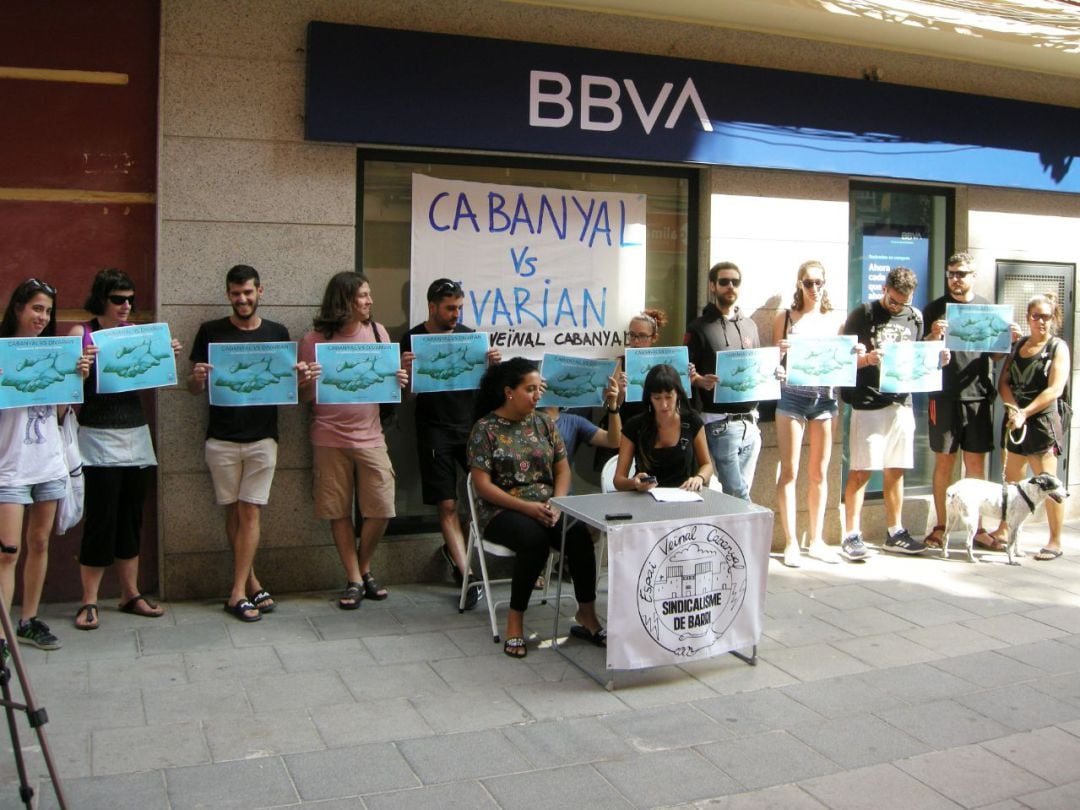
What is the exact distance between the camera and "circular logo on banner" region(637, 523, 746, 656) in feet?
17.4

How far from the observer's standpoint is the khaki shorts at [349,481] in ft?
21.6

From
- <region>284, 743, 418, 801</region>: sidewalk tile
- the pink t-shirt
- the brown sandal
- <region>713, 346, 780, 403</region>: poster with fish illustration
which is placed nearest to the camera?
<region>284, 743, 418, 801</region>: sidewalk tile

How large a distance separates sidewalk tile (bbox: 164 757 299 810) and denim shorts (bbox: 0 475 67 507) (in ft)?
6.24

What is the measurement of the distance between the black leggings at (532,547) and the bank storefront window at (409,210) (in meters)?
1.57

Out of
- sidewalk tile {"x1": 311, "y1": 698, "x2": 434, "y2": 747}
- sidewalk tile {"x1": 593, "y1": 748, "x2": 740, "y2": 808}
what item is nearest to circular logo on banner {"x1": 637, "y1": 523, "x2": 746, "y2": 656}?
sidewalk tile {"x1": 593, "y1": 748, "x2": 740, "y2": 808}

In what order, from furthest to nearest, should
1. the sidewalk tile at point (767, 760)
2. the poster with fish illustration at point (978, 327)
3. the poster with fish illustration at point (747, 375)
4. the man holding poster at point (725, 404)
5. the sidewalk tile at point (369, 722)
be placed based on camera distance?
the poster with fish illustration at point (978, 327) < the man holding poster at point (725, 404) < the poster with fish illustration at point (747, 375) < the sidewalk tile at point (369, 722) < the sidewalk tile at point (767, 760)

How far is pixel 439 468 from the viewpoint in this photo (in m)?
6.82

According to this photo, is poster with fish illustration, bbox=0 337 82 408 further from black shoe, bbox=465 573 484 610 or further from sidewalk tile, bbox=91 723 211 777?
black shoe, bbox=465 573 484 610

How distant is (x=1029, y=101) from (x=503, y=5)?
4570mm

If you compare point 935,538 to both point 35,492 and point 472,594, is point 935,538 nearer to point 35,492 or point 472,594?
point 472,594

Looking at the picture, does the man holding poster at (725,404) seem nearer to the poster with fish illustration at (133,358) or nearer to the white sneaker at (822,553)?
the white sneaker at (822,553)

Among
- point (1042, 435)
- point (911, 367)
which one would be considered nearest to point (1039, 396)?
point (1042, 435)

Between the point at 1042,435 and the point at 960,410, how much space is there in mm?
593

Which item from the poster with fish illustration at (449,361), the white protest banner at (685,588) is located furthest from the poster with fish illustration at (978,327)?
the poster with fish illustration at (449,361)
